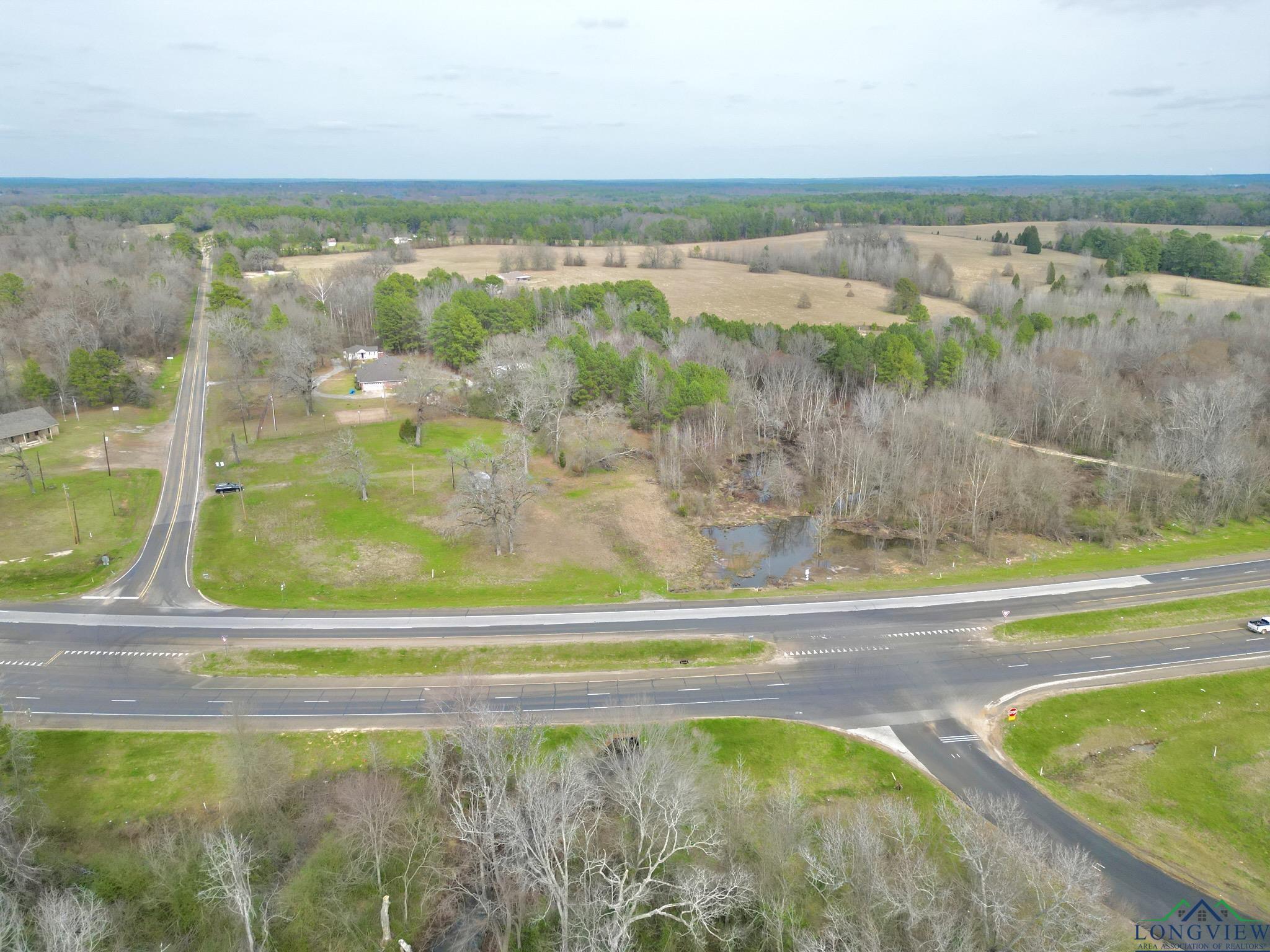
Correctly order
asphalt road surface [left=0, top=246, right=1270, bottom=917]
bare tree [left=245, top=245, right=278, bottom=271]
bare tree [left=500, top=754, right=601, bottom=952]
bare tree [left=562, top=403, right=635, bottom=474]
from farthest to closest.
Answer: bare tree [left=245, top=245, right=278, bottom=271] → bare tree [left=562, top=403, right=635, bottom=474] → asphalt road surface [left=0, top=246, right=1270, bottom=917] → bare tree [left=500, top=754, right=601, bottom=952]

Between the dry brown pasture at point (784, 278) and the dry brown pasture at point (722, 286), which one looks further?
the dry brown pasture at point (784, 278)

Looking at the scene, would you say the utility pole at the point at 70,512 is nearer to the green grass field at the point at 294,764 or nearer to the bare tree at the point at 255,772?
the green grass field at the point at 294,764

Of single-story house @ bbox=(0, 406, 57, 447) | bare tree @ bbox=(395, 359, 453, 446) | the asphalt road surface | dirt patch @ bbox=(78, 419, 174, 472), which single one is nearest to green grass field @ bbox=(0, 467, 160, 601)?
dirt patch @ bbox=(78, 419, 174, 472)

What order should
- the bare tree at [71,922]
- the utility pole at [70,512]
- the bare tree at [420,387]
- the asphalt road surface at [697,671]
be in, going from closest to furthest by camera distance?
1. the bare tree at [71,922]
2. the asphalt road surface at [697,671]
3. the utility pole at [70,512]
4. the bare tree at [420,387]

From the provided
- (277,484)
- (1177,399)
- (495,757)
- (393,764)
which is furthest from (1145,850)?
(277,484)

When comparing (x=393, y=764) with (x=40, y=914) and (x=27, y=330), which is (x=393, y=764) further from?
(x=27, y=330)

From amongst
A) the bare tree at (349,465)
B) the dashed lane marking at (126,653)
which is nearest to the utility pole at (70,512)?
the dashed lane marking at (126,653)

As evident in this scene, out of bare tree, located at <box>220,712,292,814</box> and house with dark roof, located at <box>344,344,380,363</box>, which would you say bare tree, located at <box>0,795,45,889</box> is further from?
house with dark roof, located at <box>344,344,380,363</box>
